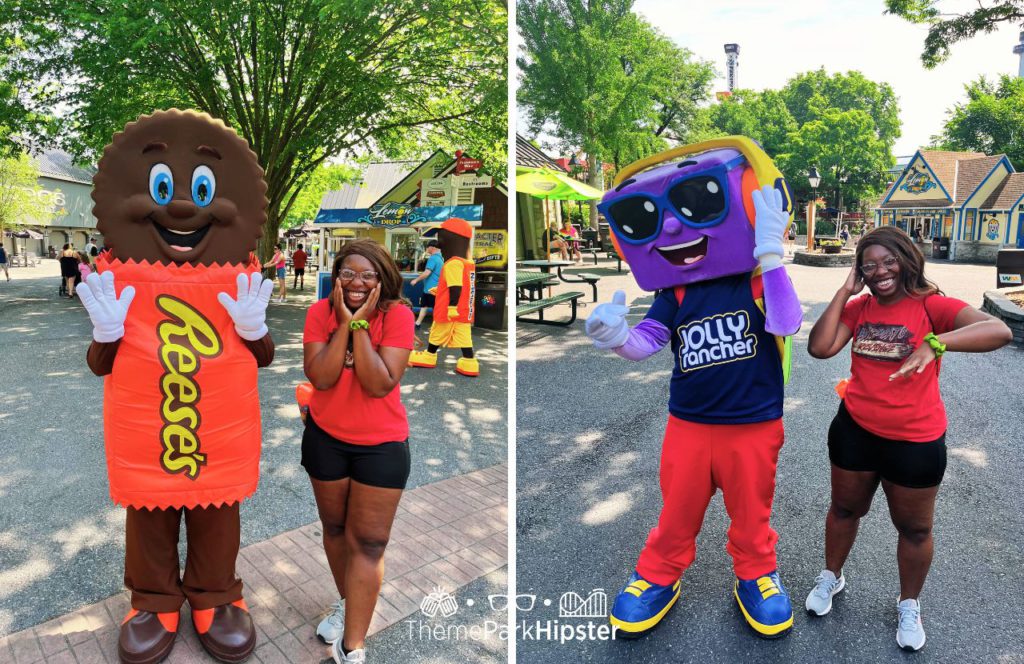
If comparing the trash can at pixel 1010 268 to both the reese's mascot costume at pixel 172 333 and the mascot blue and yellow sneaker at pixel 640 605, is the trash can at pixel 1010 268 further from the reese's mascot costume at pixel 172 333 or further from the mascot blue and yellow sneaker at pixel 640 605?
the reese's mascot costume at pixel 172 333

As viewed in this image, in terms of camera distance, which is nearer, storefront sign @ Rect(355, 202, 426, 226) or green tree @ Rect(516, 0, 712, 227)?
storefront sign @ Rect(355, 202, 426, 226)

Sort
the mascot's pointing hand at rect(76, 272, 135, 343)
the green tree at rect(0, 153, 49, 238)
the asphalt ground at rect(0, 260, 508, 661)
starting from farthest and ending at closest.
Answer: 1. the green tree at rect(0, 153, 49, 238)
2. the asphalt ground at rect(0, 260, 508, 661)
3. the mascot's pointing hand at rect(76, 272, 135, 343)

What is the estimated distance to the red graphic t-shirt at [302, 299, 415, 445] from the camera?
2.65 meters

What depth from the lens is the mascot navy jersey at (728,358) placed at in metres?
2.77

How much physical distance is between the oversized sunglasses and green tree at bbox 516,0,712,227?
16.6 metres

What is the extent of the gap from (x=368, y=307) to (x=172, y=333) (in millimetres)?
774

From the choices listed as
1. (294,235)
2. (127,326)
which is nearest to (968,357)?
(127,326)

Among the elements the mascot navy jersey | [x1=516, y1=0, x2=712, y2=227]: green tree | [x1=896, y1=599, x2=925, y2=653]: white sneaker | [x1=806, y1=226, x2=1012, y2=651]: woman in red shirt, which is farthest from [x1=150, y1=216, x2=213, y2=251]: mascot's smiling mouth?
[x1=516, y1=0, x2=712, y2=227]: green tree

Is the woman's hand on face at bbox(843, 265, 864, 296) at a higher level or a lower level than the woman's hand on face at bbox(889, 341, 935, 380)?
higher

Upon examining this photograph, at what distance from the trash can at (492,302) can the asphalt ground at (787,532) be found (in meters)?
4.88

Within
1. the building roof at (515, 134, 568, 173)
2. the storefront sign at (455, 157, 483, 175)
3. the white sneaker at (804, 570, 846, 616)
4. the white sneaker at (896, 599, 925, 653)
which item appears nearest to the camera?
the white sneaker at (896, 599, 925, 653)

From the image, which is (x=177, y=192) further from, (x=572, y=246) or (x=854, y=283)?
(x=572, y=246)

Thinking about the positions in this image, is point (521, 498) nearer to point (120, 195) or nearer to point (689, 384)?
point (689, 384)

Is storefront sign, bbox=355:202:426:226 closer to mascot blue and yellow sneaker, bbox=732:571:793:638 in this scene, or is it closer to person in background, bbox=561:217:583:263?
person in background, bbox=561:217:583:263
